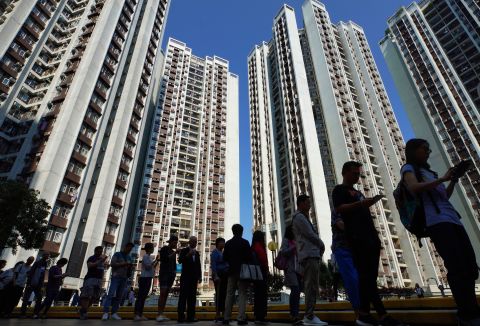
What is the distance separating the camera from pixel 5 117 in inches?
1340

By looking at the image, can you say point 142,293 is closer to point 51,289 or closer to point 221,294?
point 221,294

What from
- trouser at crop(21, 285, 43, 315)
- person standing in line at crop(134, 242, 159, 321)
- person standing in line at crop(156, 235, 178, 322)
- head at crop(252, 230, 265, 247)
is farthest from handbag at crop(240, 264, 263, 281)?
trouser at crop(21, 285, 43, 315)

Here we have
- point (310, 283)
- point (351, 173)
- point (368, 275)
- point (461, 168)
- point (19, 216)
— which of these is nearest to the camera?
point (461, 168)

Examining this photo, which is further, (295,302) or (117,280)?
(117,280)

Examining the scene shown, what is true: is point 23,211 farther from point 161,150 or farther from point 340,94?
point 340,94

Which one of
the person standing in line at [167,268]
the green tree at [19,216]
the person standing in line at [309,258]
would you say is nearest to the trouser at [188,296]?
the person standing in line at [167,268]

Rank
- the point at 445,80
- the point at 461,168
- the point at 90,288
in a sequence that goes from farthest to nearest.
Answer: the point at 445,80 → the point at 90,288 → the point at 461,168

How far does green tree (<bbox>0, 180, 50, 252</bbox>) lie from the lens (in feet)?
60.5

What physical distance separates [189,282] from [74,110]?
34551 mm

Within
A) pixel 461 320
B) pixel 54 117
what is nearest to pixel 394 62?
pixel 54 117

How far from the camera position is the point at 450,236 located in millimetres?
2605

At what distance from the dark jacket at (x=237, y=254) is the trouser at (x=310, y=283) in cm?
124

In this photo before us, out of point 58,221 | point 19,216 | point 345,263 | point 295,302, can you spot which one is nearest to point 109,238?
point 58,221

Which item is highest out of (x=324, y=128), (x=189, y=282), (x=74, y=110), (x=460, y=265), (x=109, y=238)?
(x=324, y=128)
